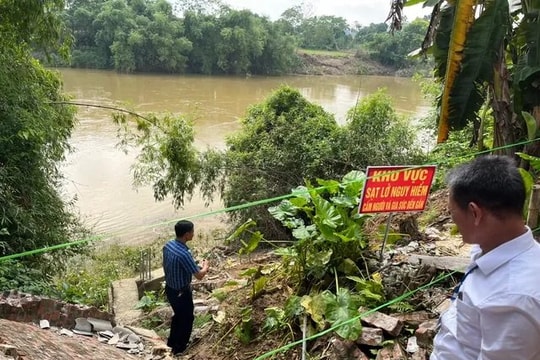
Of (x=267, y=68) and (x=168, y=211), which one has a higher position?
(x=267, y=68)

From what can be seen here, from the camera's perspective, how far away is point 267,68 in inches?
1446

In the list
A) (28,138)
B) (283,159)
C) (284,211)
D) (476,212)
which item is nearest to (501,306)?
(476,212)

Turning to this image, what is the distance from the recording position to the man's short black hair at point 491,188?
4.25 feet

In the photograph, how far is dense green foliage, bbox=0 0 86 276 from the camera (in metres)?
5.84

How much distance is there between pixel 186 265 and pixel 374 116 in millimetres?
6181

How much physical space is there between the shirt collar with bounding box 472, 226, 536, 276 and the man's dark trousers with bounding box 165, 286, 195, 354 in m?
3.09

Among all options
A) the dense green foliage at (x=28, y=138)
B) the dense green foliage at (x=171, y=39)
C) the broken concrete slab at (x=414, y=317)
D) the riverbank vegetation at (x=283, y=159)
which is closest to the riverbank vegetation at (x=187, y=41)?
the dense green foliage at (x=171, y=39)

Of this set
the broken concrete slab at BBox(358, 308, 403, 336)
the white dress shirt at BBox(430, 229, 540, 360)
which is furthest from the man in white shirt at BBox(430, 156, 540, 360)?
the broken concrete slab at BBox(358, 308, 403, 336)

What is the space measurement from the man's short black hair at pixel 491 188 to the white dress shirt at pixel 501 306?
90 millimetres

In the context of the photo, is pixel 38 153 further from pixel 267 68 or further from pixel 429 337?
pixel 267 68

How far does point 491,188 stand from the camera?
130 centimetres

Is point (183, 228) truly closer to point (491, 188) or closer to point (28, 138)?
point (491, 188)

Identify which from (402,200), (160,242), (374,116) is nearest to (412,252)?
(402,200)

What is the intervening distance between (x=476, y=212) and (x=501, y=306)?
27 cm
